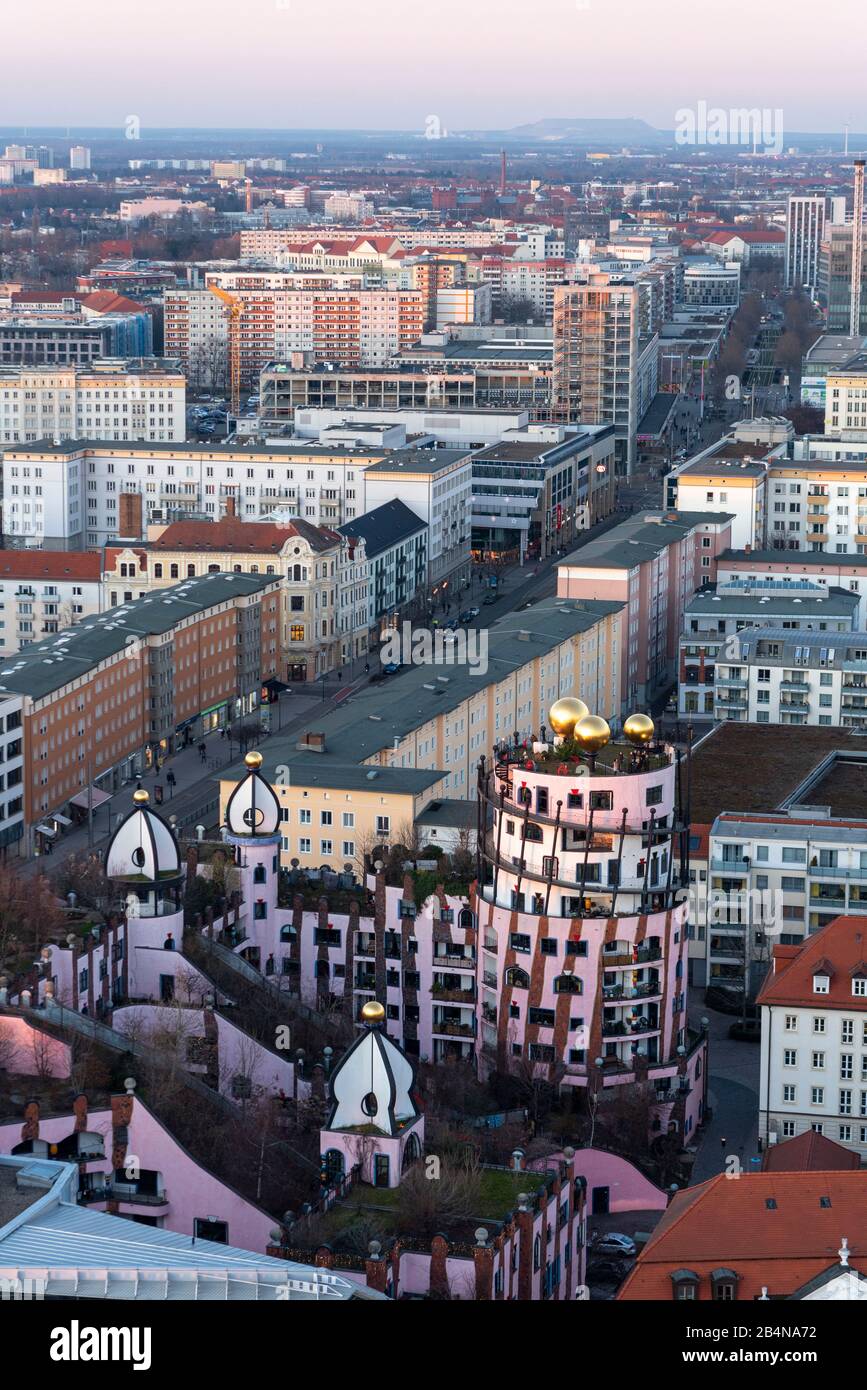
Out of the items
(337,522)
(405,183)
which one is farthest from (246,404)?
(405,183)

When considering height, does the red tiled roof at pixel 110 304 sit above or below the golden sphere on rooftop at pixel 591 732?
above

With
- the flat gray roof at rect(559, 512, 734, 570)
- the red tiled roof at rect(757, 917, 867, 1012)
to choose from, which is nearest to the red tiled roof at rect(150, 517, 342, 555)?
the flat gray roof at rect(559, 512, 734, 570)

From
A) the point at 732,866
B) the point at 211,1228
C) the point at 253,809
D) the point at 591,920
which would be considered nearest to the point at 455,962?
the point at 591,920

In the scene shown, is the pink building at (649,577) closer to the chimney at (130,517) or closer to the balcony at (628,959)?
the chimney at (130,517)

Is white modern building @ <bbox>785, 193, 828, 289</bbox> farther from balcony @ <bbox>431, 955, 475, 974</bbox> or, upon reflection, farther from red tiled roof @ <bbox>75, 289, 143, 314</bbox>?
balcony @ <bbox>431, 955, 475, 974</bbox>

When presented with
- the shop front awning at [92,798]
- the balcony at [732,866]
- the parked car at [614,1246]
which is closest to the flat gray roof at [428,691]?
the shop front awning at [92,798]
